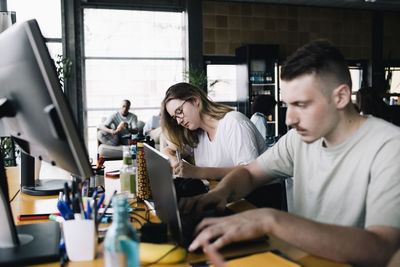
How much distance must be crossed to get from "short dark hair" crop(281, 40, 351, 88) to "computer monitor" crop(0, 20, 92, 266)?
2.35ft

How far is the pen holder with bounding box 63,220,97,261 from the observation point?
874mm

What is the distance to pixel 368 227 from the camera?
956mm

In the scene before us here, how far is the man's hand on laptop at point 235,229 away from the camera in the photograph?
2.93ft

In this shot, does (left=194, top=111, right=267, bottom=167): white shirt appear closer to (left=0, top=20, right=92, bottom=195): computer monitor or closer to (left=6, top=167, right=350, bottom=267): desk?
(left=6, top=167, right=350, bottom=267): desk

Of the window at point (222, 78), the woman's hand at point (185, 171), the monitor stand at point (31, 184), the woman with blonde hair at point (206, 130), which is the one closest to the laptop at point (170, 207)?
the woman's hand at point (185, 171)

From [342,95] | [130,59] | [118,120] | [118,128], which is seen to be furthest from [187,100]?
[130,59]

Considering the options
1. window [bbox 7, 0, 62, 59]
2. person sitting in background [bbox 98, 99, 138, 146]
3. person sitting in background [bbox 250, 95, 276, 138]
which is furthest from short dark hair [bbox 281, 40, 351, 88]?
window [bbox 7, 0, 62, 59]

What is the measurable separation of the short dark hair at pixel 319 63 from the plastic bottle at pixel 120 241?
28.4 inches

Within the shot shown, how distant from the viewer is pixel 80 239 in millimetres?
887

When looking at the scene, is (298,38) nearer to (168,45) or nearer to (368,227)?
(168,45)

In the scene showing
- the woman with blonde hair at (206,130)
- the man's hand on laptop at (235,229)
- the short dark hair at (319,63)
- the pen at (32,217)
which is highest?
the short dark hair at (319,63)

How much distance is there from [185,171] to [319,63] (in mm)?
911

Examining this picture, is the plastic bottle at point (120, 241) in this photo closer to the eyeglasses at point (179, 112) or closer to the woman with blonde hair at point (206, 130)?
the woman with blonde hair at point (206, 130)

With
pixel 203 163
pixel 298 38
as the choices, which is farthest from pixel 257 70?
pixel 203 163
